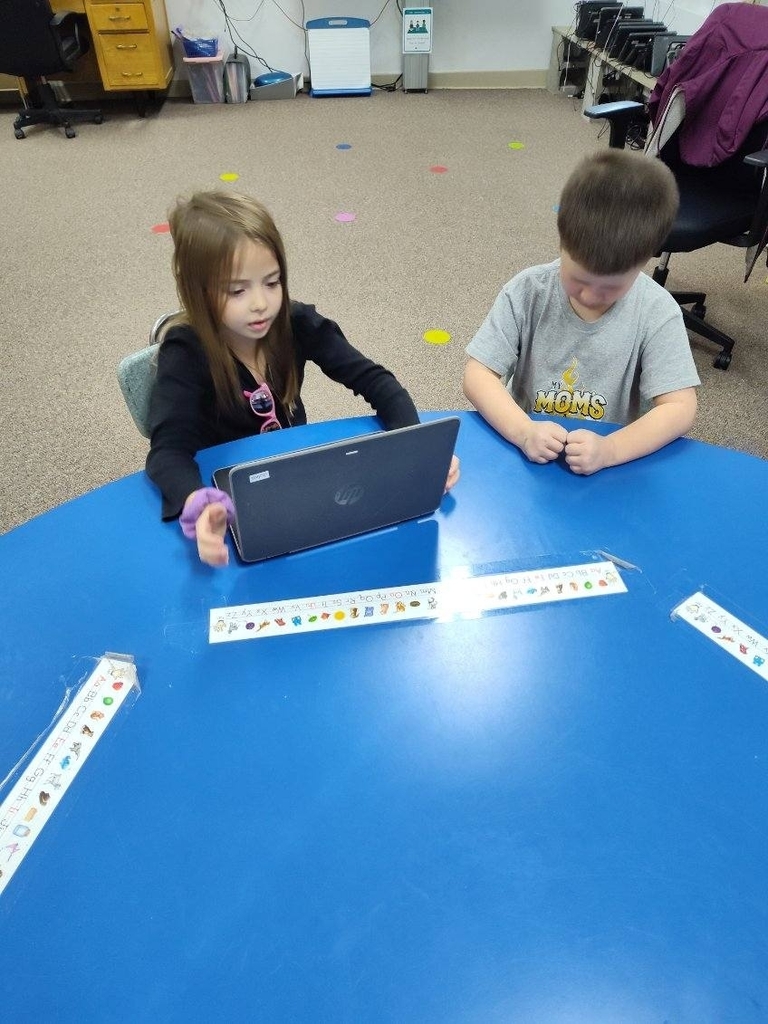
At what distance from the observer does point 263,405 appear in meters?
1.18

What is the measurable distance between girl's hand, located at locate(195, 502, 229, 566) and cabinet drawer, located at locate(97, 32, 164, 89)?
440 cm

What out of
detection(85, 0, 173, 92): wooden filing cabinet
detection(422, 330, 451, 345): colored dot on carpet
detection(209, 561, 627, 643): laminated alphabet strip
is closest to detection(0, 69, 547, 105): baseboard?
detection(85, 0, 173, 92): wooden filing cabinet

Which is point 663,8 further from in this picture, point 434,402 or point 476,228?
point 434,402

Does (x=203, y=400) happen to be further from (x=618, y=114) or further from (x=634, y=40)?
(x=634, y=40)

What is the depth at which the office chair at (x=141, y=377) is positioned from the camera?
106 cm

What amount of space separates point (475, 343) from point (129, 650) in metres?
0.78

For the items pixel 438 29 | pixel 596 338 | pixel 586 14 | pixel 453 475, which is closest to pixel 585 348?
pixel 596 338

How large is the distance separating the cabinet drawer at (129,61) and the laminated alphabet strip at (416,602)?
4.52 m

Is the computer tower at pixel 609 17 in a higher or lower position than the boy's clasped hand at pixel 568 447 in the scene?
higher

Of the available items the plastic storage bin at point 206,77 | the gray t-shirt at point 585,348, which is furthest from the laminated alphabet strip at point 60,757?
the plastic storage bin at point 206,77

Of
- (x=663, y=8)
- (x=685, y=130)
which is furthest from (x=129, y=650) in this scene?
(x=663, y=8)

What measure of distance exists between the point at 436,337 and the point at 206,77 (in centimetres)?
335

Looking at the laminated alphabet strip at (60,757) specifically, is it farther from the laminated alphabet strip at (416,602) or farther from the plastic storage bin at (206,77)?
the plastic storage bin at (206,77)

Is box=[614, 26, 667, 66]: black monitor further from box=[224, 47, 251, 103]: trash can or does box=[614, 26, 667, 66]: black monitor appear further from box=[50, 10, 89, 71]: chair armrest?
box=[50, 10, 89, 71]: chair armrest
